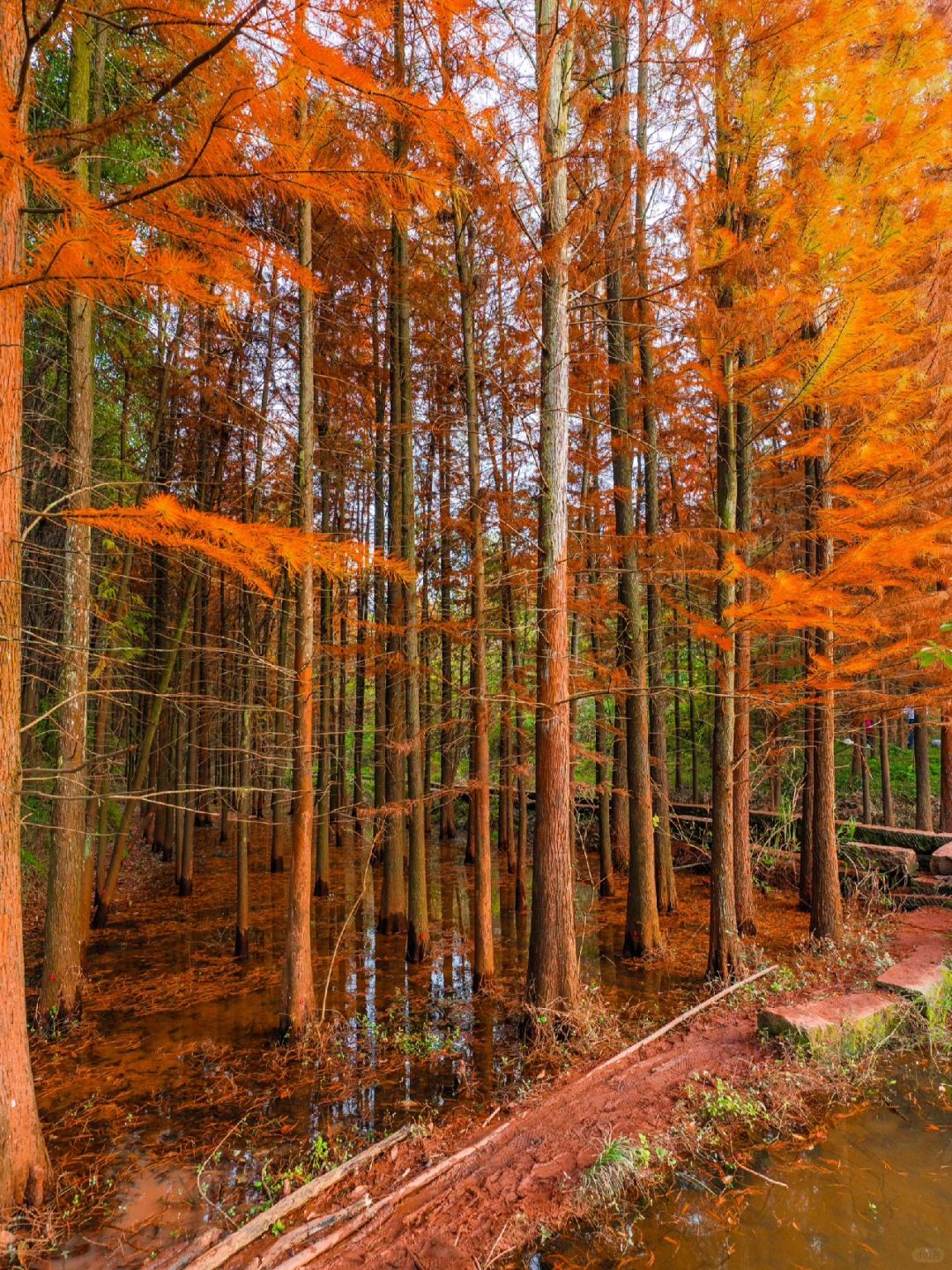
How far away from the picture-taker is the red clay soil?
3.34 meters

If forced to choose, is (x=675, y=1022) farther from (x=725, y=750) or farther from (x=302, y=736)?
(x=302, y=736)

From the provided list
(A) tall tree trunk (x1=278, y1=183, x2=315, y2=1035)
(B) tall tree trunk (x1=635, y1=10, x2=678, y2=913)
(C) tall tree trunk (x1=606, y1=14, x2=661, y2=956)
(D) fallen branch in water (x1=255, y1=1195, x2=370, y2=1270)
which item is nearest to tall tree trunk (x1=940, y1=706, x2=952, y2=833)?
(B) tall tree trunk (x1=635, y1=10, x2=678, y2=913)

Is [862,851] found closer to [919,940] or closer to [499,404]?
[919,940]

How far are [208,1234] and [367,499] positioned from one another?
13.4 meters

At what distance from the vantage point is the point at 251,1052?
6.02 m

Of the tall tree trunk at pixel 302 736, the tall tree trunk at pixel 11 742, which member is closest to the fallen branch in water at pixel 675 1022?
the tall tree trunk at pixel 302 736

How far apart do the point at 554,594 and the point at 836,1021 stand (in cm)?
460

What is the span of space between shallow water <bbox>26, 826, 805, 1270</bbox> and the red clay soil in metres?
0.60

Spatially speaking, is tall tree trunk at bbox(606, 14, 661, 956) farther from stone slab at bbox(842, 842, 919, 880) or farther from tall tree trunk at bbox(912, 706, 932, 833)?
tall tree trunk at bbox(912, 706, 932, 833)

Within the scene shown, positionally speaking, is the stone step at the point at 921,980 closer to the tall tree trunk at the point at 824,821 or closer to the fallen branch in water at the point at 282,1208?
the tall tree trunk at the point at 824,821

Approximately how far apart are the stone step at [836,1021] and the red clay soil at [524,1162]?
32 centimetres

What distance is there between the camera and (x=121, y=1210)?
3.86 m

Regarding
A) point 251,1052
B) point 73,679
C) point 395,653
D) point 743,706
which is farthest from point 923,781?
point 73,679

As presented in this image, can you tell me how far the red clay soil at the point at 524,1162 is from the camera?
334 cm
